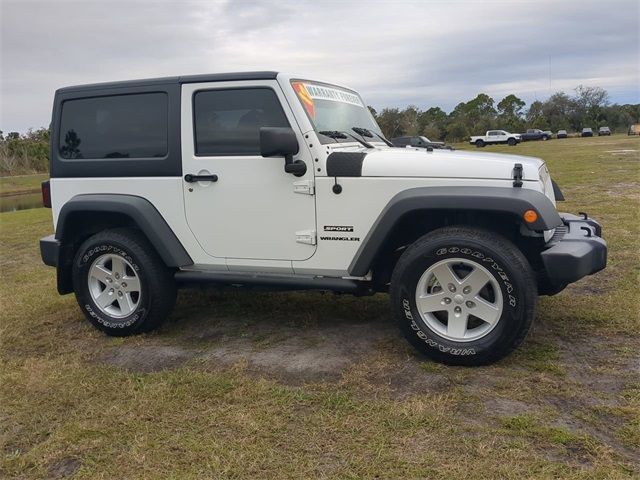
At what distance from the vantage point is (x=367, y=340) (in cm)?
428

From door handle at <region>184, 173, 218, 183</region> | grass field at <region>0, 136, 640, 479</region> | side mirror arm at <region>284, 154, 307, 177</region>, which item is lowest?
grass field at <region>0, 136, 640, 479</region>

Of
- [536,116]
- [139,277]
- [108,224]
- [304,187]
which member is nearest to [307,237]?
[304,187]

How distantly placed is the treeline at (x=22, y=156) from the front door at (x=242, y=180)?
42776 millimetres

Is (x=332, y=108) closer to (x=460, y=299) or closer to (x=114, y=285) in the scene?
(x=460, y=299)

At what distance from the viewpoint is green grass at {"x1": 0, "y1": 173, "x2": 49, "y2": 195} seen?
34656mm

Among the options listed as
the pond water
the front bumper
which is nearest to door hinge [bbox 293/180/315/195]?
the front bumper

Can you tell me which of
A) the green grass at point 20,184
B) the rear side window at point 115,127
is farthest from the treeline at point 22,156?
the rear side window at point 115,127

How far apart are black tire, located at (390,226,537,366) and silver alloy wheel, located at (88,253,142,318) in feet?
7.37

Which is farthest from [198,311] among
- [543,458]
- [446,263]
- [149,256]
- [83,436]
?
[543,458]

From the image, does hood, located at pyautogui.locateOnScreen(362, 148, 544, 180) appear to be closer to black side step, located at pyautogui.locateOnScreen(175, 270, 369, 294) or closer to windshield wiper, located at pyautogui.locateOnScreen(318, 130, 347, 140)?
windshield wiper, located at pyautogui.locateOnScreen(318, 130, 347, 140)

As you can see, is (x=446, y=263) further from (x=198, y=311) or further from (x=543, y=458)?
(x=198, y=311)

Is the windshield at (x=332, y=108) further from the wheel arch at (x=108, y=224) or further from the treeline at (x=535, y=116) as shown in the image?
the treeline at (x=535, y=116)

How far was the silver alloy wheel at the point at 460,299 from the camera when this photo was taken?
12.0 ft

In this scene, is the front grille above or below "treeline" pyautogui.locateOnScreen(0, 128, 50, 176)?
below
